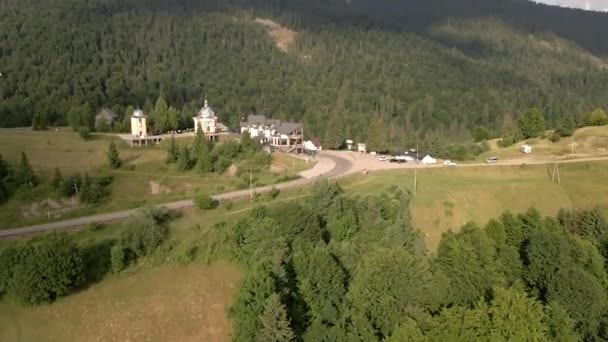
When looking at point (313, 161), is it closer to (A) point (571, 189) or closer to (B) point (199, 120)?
(B) point (199, 120)

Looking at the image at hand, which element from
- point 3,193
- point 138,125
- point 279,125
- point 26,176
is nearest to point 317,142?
point 279,125

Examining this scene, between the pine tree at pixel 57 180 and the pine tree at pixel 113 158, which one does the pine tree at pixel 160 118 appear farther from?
the pine tree at pixel 57 180

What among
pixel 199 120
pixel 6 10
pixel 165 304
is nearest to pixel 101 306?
pixel 165 304

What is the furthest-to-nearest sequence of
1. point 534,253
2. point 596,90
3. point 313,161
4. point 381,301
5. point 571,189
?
point 596,90 → point 313,161 → point 571,189 → point 534,253 → point 381,301

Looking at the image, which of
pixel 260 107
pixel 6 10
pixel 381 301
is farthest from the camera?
pixel 6 10

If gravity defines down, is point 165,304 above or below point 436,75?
below

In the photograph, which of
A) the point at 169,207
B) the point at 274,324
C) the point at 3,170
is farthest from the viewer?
the point at 3,170

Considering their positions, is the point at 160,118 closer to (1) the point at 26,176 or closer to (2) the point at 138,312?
(1) the point at 26,176
